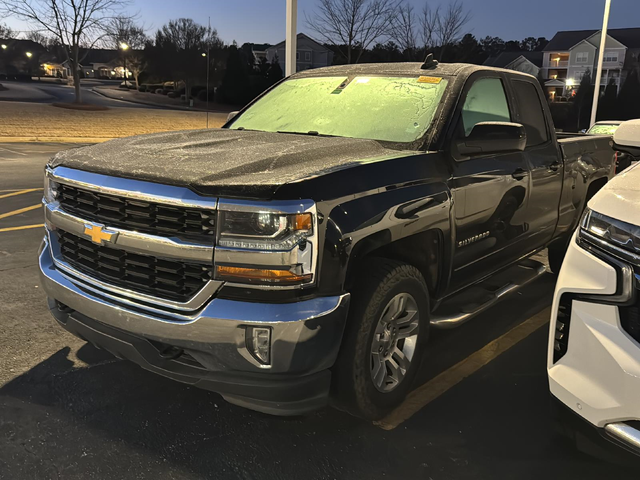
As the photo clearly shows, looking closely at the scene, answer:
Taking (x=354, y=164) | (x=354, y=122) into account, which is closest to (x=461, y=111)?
(x=354, y=122)

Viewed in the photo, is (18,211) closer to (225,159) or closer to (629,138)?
A: (225,159)

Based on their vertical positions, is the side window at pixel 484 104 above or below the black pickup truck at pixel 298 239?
above

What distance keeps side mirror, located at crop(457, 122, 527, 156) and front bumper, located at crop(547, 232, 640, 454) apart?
1.16 metres

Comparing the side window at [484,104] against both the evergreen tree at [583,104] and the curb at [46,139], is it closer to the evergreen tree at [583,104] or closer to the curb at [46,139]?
the curb at [46,139]

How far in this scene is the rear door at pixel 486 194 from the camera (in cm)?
337

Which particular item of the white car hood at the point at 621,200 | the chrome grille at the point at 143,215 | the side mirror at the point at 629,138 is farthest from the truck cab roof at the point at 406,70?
the chrome grille at the point at 143,215

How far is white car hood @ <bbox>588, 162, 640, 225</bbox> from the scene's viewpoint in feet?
7.16

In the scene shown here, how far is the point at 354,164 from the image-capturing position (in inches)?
108

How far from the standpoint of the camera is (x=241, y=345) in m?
2.32

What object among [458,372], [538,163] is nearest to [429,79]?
[538,163]

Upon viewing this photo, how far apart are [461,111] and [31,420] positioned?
302 cm

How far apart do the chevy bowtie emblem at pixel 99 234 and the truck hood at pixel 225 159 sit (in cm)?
27

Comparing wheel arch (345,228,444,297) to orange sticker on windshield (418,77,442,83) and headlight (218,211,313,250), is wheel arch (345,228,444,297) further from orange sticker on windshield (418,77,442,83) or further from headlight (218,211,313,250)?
orange sticker on windshield (418,77,442,83)

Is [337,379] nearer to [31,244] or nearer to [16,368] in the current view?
[16,368]
